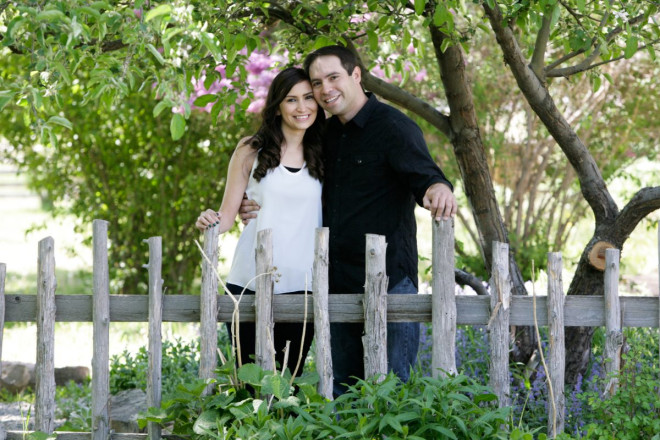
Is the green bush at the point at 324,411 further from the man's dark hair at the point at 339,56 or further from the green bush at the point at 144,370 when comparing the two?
the green bush at the point at 144,370

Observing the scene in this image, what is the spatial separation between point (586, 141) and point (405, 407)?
481 cm

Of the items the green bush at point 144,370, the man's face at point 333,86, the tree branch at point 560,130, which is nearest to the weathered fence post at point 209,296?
the man's face at point 333,86

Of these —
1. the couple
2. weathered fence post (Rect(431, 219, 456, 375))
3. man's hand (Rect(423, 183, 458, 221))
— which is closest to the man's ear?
the couple

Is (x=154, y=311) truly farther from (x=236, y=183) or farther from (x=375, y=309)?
(x=375, y=309)

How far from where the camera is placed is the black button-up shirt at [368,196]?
344cm

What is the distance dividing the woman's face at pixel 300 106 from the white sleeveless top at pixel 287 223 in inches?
8.0

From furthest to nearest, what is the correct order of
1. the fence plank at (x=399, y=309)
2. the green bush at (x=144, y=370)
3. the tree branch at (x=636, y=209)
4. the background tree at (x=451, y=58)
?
the green bush at (x=144, y=370) → the tree branch at (x=636, y=209) → the fence plank at (x=399, y=309) → the background tree at (x=451, y=58)

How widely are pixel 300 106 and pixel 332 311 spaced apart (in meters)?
0.88

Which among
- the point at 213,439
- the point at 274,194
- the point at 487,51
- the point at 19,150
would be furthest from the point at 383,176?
the point at 19,150

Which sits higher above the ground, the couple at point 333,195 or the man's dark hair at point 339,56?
the man's dark hair at point 339,56

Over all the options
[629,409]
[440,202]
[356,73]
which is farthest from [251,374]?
[629,409]

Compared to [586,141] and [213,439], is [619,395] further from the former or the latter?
[586,141]

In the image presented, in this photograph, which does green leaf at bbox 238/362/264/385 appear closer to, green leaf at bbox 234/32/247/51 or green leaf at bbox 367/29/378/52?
green leaf at bbox 234/32/247/51

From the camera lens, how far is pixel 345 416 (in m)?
3.01
